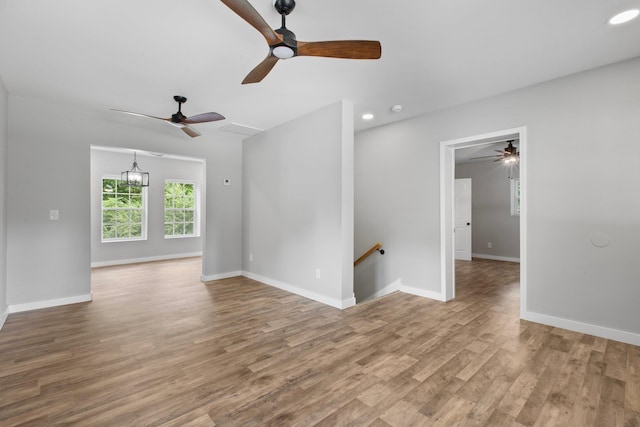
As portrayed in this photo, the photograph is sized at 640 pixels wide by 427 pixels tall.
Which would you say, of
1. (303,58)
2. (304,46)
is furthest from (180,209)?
(304,46)

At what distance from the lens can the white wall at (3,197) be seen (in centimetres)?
327

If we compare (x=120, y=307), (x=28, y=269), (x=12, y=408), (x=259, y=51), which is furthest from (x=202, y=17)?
(x=28, y=269)

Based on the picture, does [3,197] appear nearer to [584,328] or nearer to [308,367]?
[308,367]

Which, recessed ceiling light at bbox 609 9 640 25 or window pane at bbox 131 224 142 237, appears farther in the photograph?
window pane at bbox 131 224 142 237

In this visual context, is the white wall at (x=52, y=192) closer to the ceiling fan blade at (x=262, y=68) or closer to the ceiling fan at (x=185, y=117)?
the ceiling fan at (x=185, y=117)

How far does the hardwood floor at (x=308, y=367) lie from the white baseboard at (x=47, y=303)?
0.26 meters

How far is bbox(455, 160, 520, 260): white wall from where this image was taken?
24.2 feet

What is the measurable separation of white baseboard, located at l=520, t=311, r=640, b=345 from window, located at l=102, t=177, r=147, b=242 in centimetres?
802

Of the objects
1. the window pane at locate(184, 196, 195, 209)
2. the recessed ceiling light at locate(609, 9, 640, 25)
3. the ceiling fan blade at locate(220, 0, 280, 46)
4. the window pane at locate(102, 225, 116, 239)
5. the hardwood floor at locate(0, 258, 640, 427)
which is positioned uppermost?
the recessed ceiling light at locate(609, 9, 640, 25)

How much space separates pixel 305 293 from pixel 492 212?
610 centimetres

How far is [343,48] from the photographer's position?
1.94 metres

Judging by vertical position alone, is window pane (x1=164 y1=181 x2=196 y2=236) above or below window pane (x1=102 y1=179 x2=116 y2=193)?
below

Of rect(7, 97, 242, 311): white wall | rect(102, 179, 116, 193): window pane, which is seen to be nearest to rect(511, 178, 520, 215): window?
rect(7, 97, 242, 311): white wall

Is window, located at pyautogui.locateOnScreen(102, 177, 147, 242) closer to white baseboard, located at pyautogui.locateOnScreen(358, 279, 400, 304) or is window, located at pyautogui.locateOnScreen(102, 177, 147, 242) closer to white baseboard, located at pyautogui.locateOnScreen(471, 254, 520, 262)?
white baseboard, located at pyautogui.locateOnScreen(358, 279, 400, 304)
